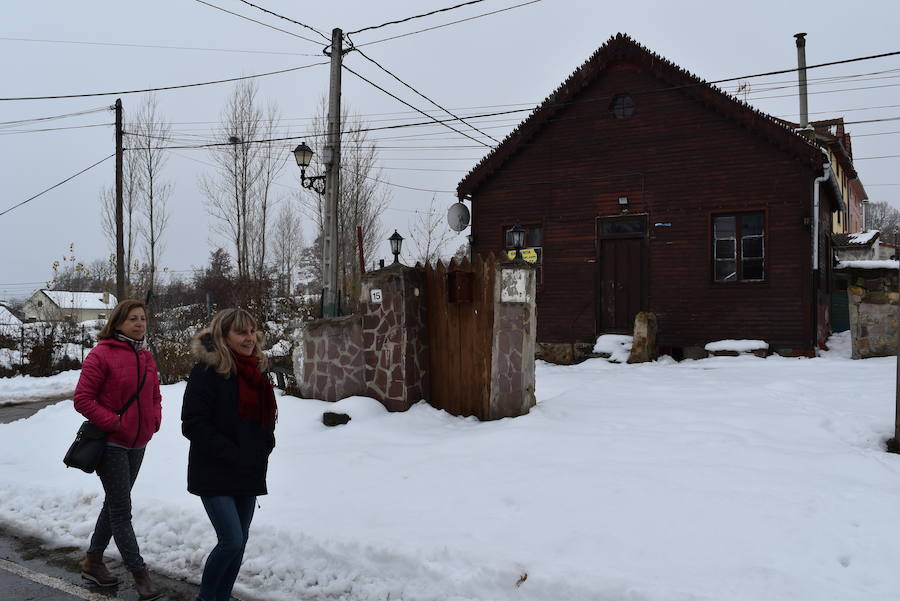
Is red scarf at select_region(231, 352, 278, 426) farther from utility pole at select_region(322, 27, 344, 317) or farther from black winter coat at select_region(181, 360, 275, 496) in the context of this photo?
utility pole at select_region(322, 27, 344, 317)

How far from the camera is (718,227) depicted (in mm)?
14953

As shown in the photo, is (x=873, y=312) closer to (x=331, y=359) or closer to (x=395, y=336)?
(x=395, y=336)

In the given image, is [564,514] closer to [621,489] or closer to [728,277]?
[621,489]

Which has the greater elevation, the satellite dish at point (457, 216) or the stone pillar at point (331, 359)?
the satellite dish at point (457, 216)

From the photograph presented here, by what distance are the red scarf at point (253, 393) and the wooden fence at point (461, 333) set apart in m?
4.80

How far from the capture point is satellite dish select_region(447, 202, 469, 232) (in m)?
17.6

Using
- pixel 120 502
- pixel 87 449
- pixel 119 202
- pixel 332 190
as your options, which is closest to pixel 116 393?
pixel 87 449

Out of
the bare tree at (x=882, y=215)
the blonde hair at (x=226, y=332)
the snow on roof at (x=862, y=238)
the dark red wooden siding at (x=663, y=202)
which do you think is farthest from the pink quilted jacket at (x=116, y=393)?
the bare tree at (x=882, y=215)

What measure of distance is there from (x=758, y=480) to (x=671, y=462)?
2.63ft

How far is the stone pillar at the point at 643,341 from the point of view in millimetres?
14359

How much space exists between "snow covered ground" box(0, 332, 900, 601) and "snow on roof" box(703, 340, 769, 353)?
192 inches

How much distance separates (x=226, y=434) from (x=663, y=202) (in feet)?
44.8

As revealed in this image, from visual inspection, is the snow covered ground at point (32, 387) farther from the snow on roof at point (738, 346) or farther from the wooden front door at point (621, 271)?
the snow on roof at point (738, 346)

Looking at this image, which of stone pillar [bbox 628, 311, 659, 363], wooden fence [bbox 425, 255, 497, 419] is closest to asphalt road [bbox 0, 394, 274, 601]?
→ wooden fence [bbox 425, 255, 497, 419]
